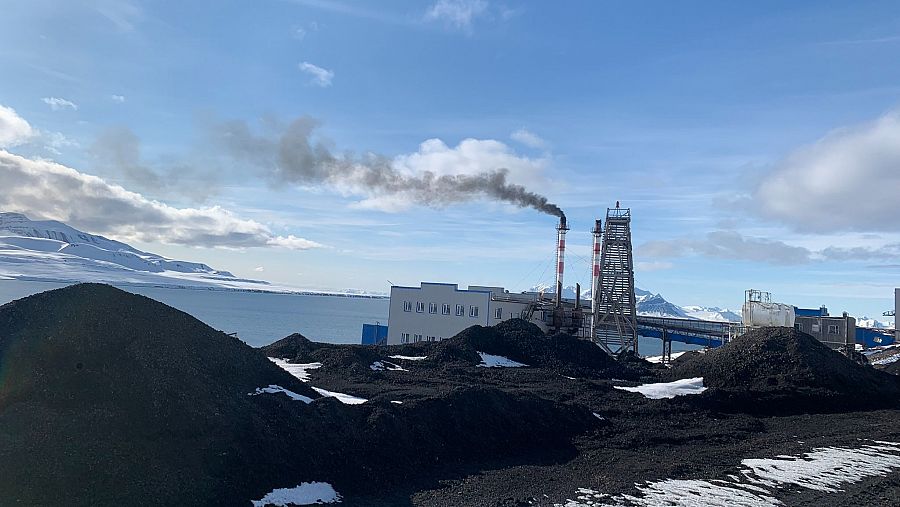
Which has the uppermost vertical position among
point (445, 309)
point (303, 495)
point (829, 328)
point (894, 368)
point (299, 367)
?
point (829, 328)

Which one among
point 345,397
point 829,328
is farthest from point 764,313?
point 345,397

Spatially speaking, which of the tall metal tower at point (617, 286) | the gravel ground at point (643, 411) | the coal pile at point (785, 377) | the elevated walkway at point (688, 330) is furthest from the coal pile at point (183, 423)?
the elevated walkway at point (688, 330)

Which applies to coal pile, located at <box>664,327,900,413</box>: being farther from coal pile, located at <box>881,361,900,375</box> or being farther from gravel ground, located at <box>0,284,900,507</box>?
coal pile, located at <box>881,361,900,375</box>

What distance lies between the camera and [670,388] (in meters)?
28.4

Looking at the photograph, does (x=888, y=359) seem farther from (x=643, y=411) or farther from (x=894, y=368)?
(x=643, y=411)

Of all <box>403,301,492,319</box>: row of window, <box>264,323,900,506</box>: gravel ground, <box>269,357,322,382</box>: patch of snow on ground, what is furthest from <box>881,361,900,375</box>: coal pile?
<box>269,357,322,382</box>: patch of snow on ground

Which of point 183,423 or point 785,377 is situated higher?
point 785,377

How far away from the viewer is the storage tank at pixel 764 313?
→ 144 ft

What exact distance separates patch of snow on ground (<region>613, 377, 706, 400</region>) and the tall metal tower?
15.9 metres

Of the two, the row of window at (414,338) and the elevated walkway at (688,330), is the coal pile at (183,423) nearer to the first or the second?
the row of window at (414,338)

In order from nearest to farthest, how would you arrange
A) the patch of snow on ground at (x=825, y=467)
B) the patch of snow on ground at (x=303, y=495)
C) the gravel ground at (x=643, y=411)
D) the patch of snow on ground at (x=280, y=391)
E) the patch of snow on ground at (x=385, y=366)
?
the patch of snow on ground at (x=303, y=495), the gravel ground at (x=643, y=411), the patch of snow on ground at (x=825, y=467), the patch of snow on ground at (x=280, y=391), the patch of snow on ground at (x=385, y=366)

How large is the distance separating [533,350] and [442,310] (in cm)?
1422

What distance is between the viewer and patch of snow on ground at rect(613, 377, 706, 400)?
→ 2734 centimetres

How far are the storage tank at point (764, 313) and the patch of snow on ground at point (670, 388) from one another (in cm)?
1765
